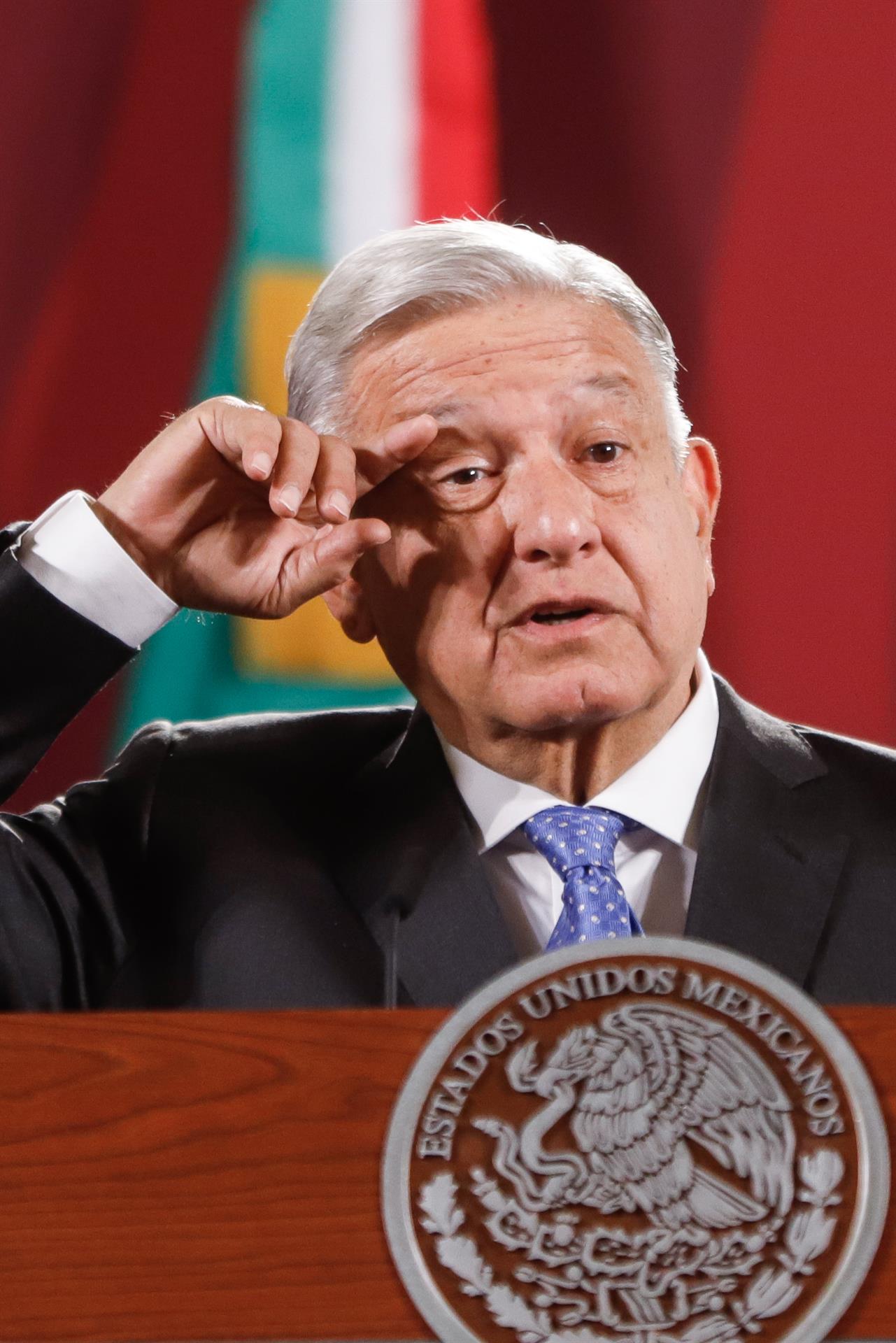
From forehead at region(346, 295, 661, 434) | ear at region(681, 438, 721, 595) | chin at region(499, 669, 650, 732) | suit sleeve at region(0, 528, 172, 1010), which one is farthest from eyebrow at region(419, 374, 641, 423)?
suit sleeve at region(0, 528, 172, 1010)

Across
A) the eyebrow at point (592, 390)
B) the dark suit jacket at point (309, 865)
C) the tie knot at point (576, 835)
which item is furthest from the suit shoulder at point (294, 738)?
the eyebrow at point (592, 390)

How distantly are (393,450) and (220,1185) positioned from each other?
669mm

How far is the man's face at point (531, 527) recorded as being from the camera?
1222mm

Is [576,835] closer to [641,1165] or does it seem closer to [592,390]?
[592,390]

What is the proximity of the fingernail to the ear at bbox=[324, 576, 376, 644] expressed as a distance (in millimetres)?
269

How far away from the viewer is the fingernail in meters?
1.12

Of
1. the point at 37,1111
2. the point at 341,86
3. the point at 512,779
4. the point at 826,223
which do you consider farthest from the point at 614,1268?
the point at 341,86

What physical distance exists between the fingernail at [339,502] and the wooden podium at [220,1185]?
0.47 meters

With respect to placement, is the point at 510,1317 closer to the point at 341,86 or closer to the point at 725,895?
the point at 725,895

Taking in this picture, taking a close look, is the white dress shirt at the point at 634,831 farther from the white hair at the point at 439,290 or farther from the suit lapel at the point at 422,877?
the white hair at the point at 439,290

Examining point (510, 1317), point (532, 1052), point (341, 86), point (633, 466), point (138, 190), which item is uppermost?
point (341, 86)

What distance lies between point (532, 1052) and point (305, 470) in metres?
0.54

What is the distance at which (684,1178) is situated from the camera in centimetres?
72

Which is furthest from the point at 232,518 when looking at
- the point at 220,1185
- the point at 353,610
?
the point at 220,1185
